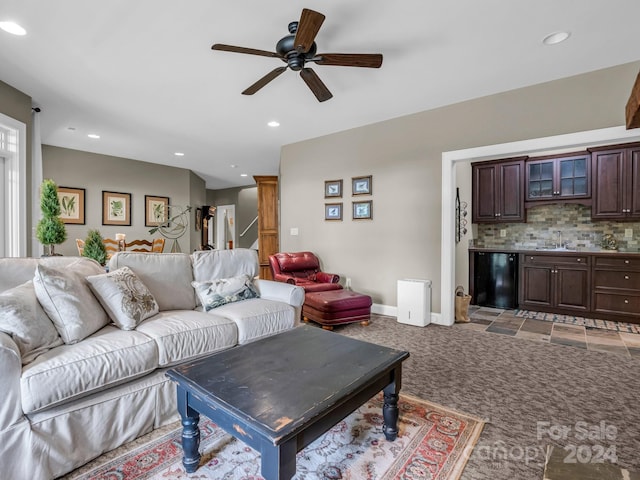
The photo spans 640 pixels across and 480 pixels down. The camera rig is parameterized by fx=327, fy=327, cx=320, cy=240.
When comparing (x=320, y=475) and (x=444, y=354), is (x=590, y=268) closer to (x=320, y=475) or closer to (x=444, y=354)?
(x=444, y=354)

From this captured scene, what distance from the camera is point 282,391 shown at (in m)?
1.35

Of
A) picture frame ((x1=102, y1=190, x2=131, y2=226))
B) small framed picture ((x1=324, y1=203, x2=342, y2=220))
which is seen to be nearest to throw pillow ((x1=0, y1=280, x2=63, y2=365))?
small framed picture ((x1=324, y1=203, x2=342, y2=220))

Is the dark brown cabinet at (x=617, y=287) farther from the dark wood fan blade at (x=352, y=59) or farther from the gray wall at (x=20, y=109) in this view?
the gray wall at (x=20, y=109)

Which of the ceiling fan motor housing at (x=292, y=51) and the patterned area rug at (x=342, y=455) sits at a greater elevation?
the ceiling fan motor housing at (x=292, y=51)

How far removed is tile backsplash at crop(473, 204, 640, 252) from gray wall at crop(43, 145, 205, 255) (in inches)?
250

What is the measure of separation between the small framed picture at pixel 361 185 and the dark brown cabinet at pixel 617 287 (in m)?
3.05

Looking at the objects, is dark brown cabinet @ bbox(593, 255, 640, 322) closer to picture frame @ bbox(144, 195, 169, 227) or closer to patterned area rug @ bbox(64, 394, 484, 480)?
patterned area rug @ bbox(64, 394, 484, 480)

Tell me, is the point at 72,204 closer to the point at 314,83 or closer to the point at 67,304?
the point at 67,304

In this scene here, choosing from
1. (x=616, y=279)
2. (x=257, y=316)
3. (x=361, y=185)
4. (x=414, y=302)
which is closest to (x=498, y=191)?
(x=616, y=279)

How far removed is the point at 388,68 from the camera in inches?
119

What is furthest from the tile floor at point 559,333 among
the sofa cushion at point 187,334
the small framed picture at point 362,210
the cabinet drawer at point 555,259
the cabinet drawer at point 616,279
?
the sofa cushion at point 187,334

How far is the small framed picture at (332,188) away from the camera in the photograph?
4941mm

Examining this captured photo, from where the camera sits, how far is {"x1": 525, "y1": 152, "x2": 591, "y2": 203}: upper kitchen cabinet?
14.6 feet

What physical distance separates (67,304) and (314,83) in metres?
2.25
